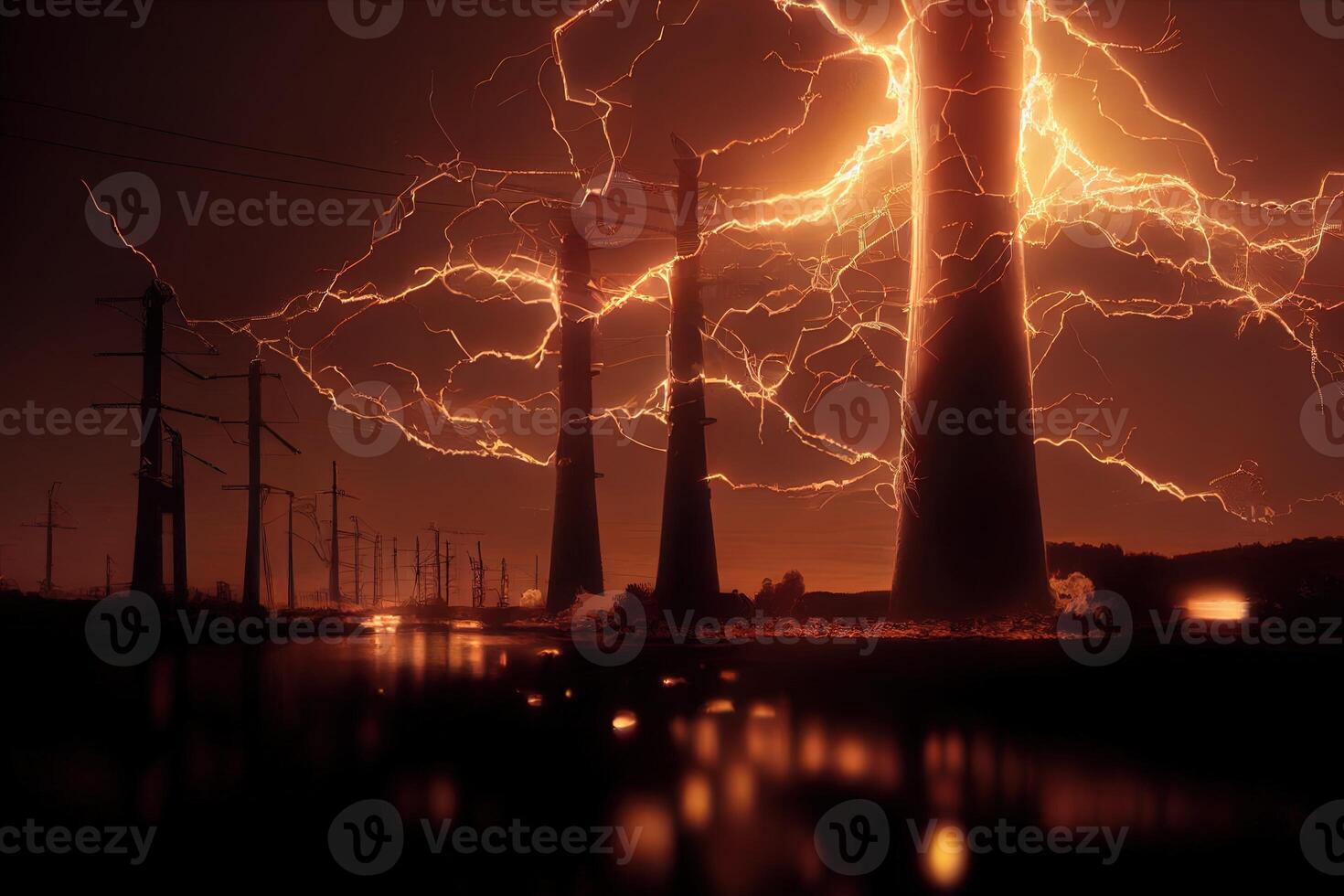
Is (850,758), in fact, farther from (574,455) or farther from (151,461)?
(151,461)

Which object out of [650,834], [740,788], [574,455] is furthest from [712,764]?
[574,455]

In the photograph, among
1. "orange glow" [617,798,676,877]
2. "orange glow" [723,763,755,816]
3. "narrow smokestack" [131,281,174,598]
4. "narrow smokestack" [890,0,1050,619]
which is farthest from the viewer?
"narrow smokestack" [131,281,174,598]

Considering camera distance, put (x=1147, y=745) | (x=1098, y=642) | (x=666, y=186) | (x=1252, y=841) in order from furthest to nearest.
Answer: (x=666, y=186)
(x=1098, y=642)
(x=1147, y=745)
(x=1252, y=841)

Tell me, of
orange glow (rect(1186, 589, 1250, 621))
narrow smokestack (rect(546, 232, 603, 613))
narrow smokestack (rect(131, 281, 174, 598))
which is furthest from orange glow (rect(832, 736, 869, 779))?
narrow smokestack (rect(131, 281, 174, 598))

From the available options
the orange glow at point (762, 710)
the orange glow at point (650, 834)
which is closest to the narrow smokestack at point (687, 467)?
the orange glow at point (762, 710)

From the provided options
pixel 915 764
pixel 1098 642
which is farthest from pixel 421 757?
pixel 1098 642

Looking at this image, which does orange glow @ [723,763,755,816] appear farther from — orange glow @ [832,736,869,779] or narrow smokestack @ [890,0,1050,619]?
narrow smokestack @ [890,0,1050,619]

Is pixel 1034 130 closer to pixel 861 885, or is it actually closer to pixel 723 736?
pixel 723 736
